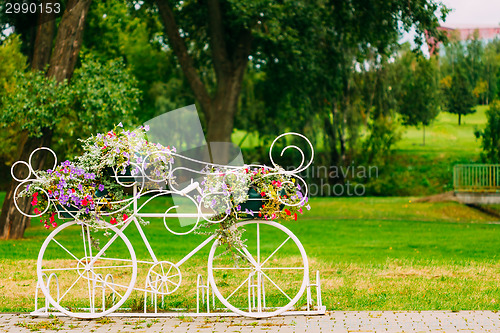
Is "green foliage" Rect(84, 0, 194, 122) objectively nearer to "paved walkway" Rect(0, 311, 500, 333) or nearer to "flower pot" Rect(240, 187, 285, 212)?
"flower pot" Rect(240, 187, 285, 212)

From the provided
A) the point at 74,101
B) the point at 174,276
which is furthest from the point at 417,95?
the point at 174,276

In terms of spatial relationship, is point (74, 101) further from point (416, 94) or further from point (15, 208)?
point (416, 94)

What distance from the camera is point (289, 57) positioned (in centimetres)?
2139

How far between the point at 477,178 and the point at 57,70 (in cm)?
1636

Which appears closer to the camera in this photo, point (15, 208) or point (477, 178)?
point (15, 208)

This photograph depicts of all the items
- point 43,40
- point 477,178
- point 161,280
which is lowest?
point 477,178

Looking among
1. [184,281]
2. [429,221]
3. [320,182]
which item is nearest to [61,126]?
[184,281]

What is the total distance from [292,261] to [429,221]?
1061 cm

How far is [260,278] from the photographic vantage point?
636cm

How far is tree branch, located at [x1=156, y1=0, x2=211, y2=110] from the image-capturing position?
20.8 metres

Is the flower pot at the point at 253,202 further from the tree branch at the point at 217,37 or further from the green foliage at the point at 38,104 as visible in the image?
the tree branch at the point at 217,37

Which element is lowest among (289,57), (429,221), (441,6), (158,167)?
(429,221)

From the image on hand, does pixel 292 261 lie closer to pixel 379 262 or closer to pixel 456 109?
pixel 379 262

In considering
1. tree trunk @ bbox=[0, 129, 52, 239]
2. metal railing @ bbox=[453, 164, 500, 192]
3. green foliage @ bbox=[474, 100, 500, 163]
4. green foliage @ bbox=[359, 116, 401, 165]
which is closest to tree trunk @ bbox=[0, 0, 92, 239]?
tree trunk @ bbox=[0, 129, 52, 239]
